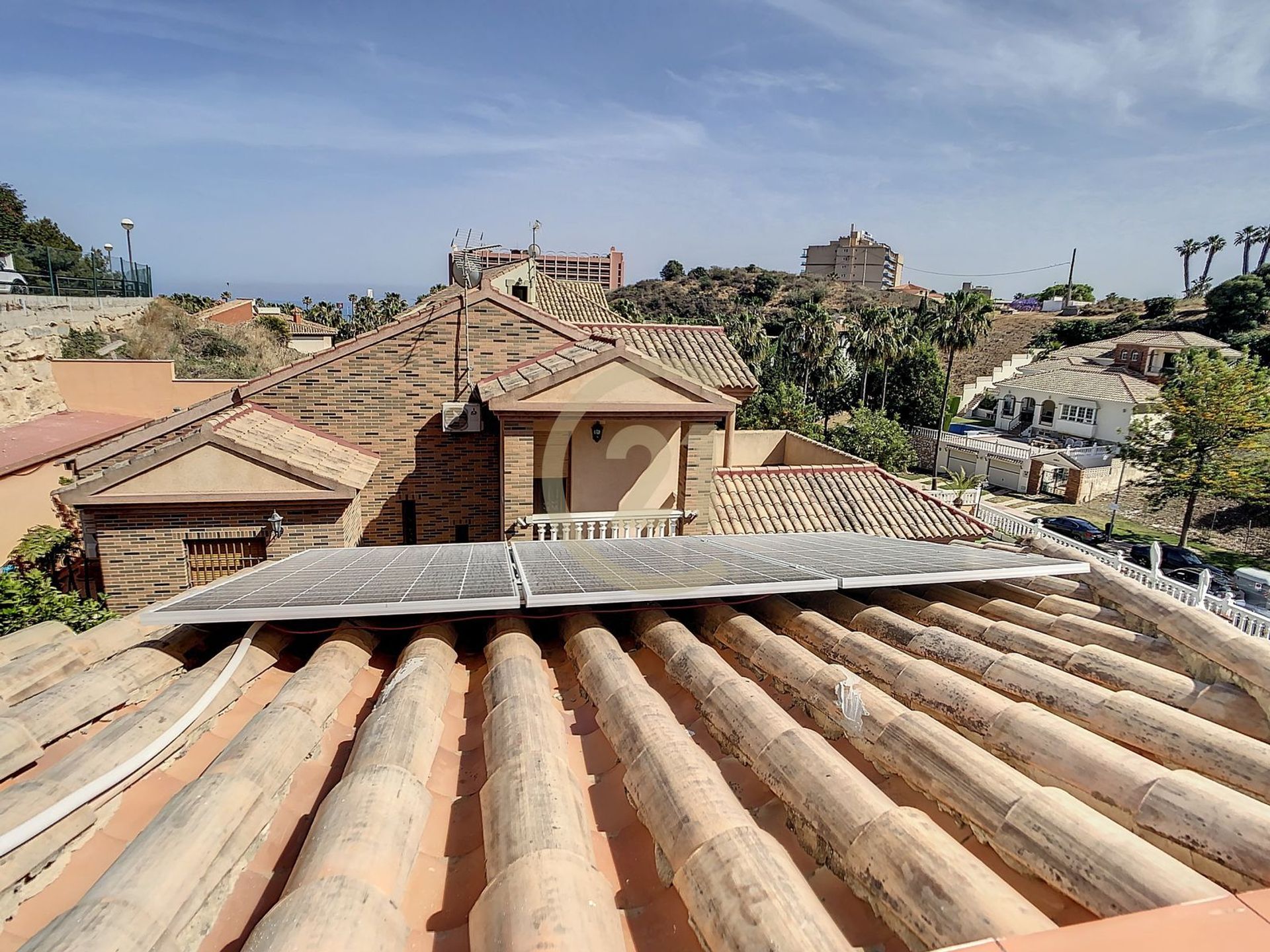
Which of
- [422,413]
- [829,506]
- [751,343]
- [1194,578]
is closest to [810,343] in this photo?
[751,343]

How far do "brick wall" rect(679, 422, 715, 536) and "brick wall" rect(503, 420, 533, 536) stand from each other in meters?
3.05

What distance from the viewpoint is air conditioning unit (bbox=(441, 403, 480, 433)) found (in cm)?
1255

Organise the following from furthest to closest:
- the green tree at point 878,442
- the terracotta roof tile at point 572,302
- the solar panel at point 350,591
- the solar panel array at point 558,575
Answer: the green tree at point 878,442
the terracotta roof tile at point 572,302
the solar panel array at point 558,575
the solar panel at point 350,591

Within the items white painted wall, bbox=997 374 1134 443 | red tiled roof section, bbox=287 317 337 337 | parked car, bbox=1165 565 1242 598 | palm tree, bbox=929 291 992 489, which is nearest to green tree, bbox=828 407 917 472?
A: palm tree, bbox=929 291 992 489

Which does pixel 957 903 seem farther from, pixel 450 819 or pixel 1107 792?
pixel 450 819

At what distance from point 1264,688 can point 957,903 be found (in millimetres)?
2608

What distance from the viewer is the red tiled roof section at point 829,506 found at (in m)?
13.8

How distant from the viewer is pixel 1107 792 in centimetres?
254

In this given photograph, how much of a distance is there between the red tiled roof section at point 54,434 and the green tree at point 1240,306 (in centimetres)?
8306

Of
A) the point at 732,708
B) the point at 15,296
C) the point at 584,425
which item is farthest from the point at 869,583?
the point at 15,296

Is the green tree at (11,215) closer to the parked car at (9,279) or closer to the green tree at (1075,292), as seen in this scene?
the parked car at (9,279)

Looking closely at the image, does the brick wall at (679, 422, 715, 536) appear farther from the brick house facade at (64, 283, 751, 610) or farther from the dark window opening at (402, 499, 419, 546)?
the dark window opening at (402, 499, 419, 546)

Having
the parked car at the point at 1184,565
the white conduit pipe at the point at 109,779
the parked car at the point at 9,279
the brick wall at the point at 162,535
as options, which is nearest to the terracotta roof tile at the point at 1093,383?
the parked car at the point at 1184,565

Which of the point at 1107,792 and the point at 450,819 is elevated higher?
the point at 1107,792
